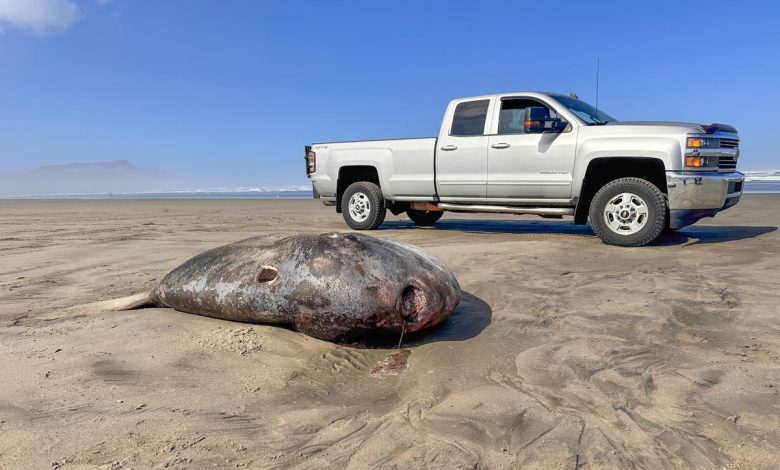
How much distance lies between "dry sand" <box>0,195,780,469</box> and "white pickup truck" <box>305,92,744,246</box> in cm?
185

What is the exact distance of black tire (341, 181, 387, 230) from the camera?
29.7ft

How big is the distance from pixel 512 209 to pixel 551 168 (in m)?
0.87

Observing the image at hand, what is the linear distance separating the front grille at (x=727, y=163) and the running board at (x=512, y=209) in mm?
1838

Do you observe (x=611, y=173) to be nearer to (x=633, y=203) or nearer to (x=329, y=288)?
(x=633, y=203)

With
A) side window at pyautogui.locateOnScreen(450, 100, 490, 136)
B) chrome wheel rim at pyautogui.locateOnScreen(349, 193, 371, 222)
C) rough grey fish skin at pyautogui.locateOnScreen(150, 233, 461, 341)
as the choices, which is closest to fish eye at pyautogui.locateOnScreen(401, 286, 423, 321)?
rough grey fish skin at pyautogui.locateOnScreen(150, 233, 461, 341)

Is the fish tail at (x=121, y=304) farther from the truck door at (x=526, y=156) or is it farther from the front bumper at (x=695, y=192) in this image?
the front bumper at (x=695, y=192)

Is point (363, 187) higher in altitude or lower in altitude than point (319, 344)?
higher

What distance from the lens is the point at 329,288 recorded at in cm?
309

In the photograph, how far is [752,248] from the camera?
20.0 ft

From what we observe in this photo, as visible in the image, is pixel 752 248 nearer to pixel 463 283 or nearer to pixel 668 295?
pixel 668 295

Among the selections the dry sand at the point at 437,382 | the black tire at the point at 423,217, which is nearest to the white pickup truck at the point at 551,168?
the black tire at the point at 423,217

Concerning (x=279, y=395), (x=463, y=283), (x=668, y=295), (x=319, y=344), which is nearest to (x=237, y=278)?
(x=319, y=344)

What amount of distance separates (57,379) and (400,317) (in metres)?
1.80

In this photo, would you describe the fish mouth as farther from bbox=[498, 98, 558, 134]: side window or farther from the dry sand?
bbox=[498, 98, 558, 134]: side window
